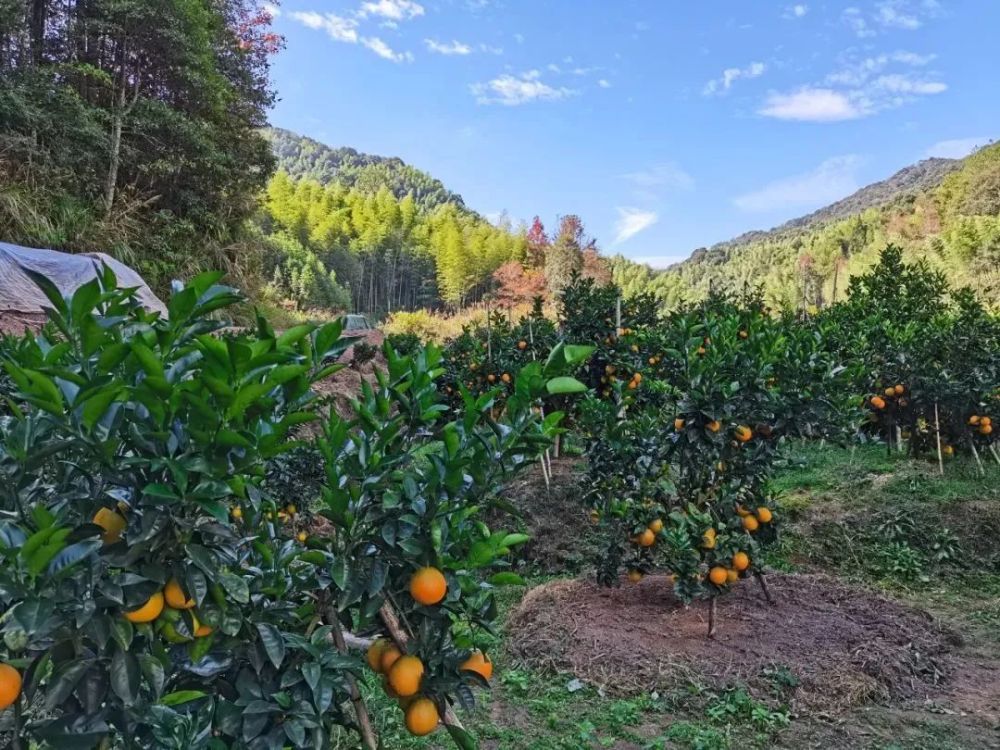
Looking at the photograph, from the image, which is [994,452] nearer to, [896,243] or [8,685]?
[8,685]

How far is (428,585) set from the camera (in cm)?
106

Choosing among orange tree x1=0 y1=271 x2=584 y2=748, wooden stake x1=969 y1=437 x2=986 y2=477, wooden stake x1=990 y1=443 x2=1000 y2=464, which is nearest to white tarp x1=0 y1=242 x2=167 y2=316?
orange tree x1=0 y1=271 x2=584 y2=748

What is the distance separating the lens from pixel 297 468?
4.77m

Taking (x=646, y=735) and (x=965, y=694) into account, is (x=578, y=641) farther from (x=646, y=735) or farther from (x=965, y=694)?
(x=965, y=694)

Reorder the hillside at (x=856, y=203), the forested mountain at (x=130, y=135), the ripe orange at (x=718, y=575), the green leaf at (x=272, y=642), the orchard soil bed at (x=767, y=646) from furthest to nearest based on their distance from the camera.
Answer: the hillside at (x=856, y=203), the forested mountain at (x=130, y=135), the ripe orange at (x=718, y=575), the orchard soil bed at (x=767, y=646), the green leaf at (x=272, y=642)

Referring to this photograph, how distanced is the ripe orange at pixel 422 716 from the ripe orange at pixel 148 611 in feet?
1.52

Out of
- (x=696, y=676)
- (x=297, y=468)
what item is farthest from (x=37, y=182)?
(x=696, y=676)

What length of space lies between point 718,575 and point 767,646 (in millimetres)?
395

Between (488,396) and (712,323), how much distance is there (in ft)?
11.4

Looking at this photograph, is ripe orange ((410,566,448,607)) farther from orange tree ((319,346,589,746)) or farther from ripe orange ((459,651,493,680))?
ripe orange ((459,651,493,680))

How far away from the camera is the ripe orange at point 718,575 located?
3016 mm

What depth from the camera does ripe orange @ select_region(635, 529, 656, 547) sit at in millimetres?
3221

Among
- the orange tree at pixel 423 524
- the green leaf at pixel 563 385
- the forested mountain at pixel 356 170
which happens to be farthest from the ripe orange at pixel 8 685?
the forested mountain at pixel 356 170

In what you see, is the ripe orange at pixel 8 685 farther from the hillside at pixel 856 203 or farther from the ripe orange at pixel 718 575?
the hillside at pixel 856 203
